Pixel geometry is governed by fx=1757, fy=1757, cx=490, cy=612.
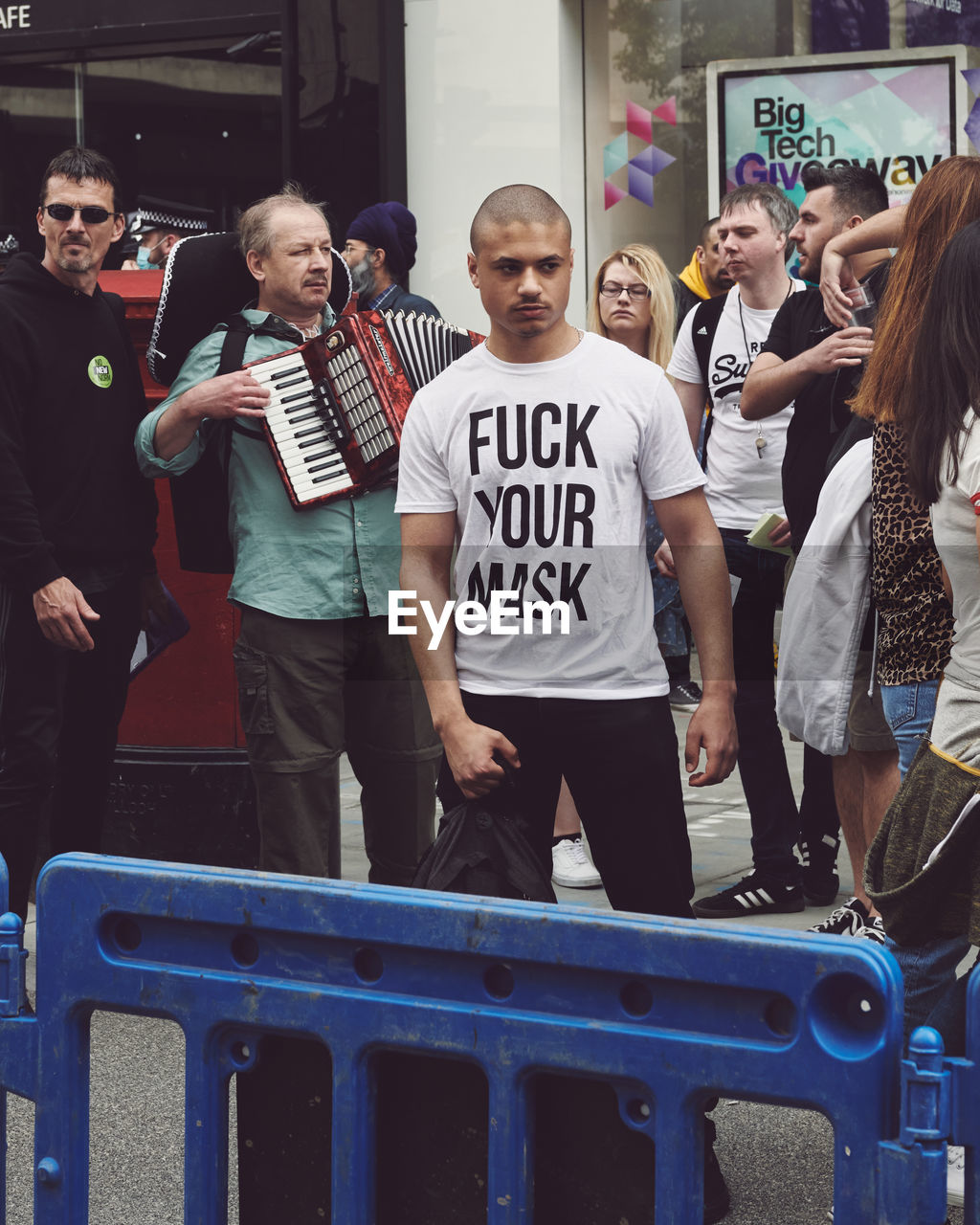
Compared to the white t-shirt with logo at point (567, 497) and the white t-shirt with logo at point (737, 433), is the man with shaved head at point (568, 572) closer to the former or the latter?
the white t-shirt with logo at point (567, 497)

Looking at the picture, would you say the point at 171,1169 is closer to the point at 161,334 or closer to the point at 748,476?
the point at 161,334

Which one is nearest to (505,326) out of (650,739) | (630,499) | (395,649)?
(630,499)

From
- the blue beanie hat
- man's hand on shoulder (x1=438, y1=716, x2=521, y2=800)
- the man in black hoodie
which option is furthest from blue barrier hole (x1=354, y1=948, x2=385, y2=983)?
the blue beanie hat

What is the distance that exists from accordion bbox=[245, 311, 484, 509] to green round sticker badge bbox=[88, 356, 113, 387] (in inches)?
20.0

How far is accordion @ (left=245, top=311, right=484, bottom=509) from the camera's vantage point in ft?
13.9

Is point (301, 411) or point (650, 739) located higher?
point (301, 411)

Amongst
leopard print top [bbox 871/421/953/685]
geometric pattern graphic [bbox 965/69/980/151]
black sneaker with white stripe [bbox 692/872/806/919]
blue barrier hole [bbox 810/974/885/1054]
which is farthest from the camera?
geometric pattern graphic [bbox 965/69/980/151]

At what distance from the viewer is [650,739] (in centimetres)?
338

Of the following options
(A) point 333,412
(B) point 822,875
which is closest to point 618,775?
(A) point 333,412

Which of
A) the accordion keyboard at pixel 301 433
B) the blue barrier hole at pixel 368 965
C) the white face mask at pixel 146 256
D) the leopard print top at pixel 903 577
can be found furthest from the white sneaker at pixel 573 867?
the white face mask at pixel 146 256

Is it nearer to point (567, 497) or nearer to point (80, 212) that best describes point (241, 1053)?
point (567, 497)

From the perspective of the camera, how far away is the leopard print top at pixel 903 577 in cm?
326

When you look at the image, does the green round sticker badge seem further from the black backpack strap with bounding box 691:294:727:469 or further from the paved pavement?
the black backpack strap with bounding box 691:294:727:469

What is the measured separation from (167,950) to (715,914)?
2.92m
